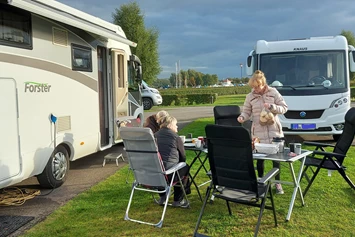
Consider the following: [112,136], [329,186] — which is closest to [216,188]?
[329,186]

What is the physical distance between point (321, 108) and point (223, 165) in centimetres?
538

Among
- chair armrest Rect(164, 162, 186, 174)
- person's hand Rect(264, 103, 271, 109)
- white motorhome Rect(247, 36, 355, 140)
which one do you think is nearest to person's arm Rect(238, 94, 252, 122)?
person's hand Rect(264, 103, 271, 109)

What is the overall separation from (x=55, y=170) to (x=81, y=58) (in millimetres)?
2018

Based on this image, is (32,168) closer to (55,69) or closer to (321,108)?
(55,69)

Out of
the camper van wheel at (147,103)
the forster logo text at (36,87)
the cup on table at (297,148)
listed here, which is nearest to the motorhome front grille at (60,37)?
the forster logo text at (36,87)

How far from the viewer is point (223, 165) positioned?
3627mm

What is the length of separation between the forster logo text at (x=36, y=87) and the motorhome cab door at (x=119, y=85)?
7.95ft

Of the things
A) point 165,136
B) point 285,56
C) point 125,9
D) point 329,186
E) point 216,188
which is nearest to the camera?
point 216,188

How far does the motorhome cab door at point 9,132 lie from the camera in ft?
13.7

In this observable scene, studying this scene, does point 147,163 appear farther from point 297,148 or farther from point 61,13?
point 61,13

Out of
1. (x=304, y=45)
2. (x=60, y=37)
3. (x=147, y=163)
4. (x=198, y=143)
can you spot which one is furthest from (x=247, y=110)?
(x=304, y=45)

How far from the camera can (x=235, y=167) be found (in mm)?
3547

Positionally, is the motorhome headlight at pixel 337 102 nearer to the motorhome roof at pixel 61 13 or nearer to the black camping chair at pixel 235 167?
the motorhome roof at pixel 61 13

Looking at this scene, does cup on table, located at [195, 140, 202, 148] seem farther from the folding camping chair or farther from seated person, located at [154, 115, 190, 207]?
the folding camping chair
